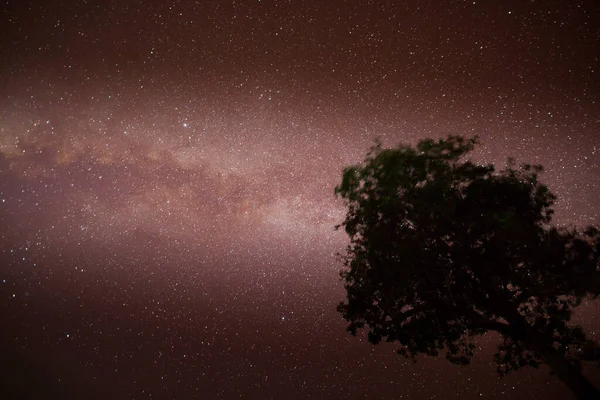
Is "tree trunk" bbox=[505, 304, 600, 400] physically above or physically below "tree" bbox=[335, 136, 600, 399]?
below

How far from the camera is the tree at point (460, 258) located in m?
8.96

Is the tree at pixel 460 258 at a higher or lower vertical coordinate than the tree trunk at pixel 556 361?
higher

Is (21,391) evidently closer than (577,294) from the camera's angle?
No

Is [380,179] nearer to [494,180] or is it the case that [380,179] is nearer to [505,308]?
[494,180]

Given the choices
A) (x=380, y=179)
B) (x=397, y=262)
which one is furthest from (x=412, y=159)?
(x=397, y=262)

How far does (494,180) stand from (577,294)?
3930 mm

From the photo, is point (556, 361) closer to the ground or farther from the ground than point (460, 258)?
closer to the ground

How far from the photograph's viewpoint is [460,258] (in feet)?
30.5

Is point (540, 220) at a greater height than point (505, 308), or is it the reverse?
point (540, 220)

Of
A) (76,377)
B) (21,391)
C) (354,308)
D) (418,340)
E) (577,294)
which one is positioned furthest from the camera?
(76,377)

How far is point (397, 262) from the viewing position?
30.7 ft

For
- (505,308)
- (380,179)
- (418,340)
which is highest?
(380,179)

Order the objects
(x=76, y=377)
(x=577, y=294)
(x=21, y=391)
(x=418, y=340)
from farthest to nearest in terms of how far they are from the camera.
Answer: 1. (x=76, y=377)
2. (x=21, y=391)
3. (x=418, y=340)
4. (x=577, y=294)

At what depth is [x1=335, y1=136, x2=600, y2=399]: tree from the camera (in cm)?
896
